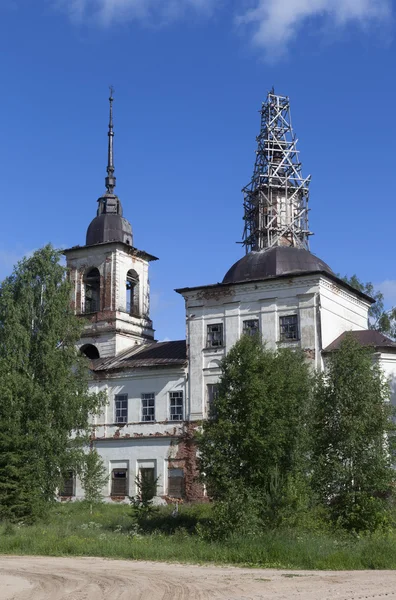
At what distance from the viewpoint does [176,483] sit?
35.0 metres

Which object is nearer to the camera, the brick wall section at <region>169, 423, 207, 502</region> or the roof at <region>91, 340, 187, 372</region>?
the brick wall section at <region>169, 423, 207, 502</region>

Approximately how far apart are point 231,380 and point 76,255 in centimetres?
2047

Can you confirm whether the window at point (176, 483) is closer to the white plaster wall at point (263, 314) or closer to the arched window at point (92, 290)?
the white plaster wall at point (263, 314)

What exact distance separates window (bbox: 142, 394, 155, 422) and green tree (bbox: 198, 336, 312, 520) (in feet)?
40.8

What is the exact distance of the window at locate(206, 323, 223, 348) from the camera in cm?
3572

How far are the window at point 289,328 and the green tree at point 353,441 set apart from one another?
8.75m

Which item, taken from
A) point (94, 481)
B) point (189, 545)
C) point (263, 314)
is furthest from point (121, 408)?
point (189, 545)

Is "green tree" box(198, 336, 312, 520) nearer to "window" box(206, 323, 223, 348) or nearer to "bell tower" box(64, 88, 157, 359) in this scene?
"window" box(206, 323, 223, 348)

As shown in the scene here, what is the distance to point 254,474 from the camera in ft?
74.5

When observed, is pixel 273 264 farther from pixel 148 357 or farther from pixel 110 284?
pixel 110 284

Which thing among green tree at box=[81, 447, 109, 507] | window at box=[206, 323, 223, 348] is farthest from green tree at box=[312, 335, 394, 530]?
green tree at box=[81, 447, 109, 507]

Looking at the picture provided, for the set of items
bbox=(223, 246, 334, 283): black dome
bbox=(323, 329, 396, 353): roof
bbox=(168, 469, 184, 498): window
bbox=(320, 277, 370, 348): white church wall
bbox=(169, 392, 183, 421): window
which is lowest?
bbox=(168, 469, 184, 498): window

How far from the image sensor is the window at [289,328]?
112 feet

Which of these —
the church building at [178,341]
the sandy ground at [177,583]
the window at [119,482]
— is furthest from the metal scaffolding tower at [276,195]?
the sandy ground at [177,583]
